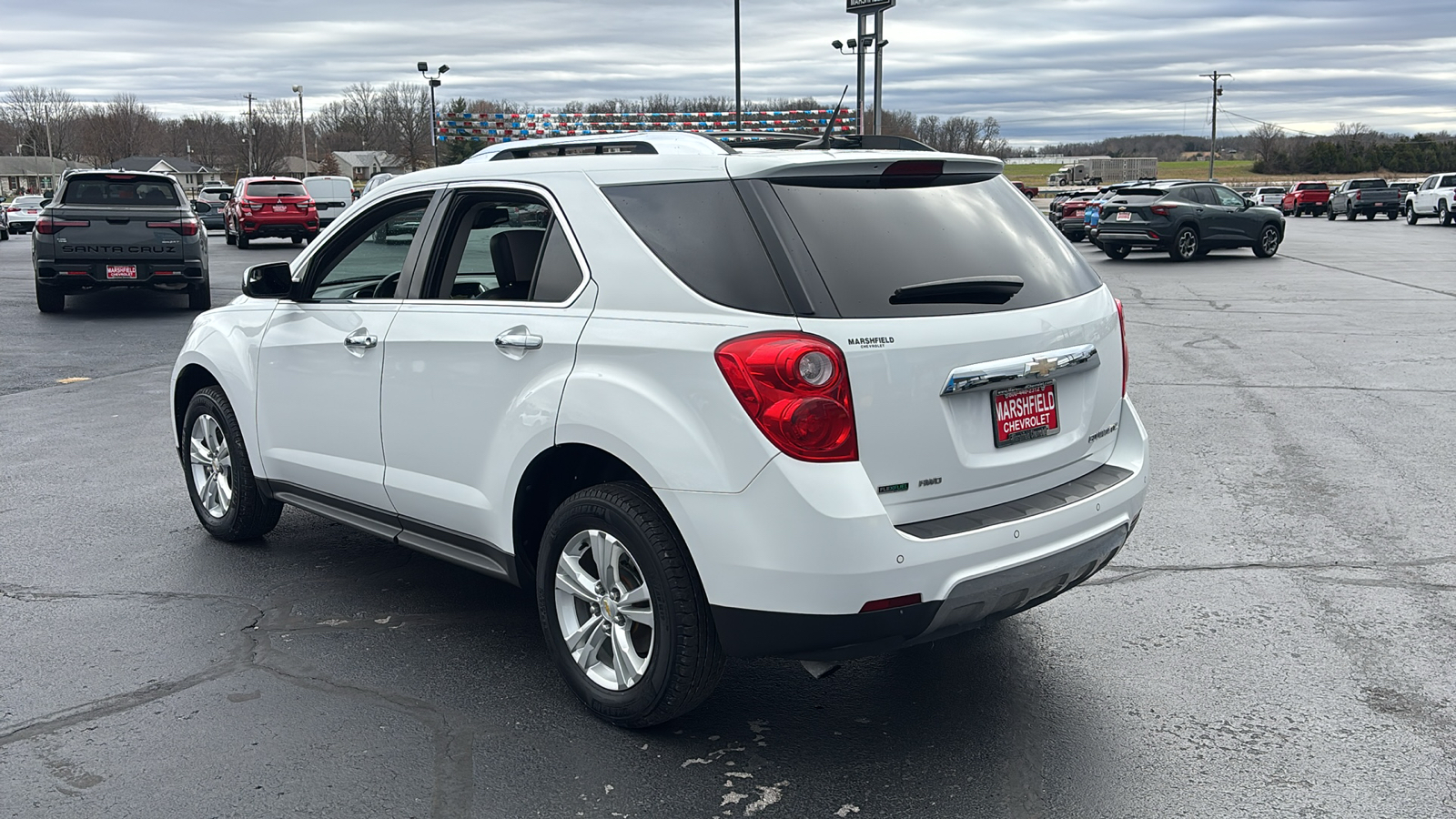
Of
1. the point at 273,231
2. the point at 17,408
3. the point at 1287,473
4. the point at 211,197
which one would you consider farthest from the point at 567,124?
the point at 1287,473

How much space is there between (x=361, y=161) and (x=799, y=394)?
5382 inches

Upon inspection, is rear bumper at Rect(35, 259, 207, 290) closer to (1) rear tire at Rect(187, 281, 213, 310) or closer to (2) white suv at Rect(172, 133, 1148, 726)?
(1) rear tire at Rect(187, 281, 213, 310)

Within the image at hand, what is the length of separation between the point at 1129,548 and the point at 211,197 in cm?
5449

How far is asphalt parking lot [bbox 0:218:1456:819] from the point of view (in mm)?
3389

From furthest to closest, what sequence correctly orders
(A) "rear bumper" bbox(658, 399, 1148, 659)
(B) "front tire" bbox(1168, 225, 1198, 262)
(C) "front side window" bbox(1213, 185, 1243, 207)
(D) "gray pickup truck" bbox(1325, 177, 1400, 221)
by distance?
(D) "gray pickup truck" bbox(1325, 177, 1400, 221) < (C) "front side window" bbox(1213, 185, 1243, 207) < (B) "front tire" bbox(1168, 225, 1198, 262) < (A) "rear bumper" bbox(658, 399, 1148, 659)

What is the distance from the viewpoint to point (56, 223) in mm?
15844

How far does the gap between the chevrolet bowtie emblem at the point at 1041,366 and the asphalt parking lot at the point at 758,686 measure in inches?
43.3

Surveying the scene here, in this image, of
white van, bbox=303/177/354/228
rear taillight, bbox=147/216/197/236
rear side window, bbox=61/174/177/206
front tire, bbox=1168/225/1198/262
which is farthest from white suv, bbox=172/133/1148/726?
white van, bbox=303/177/354/228

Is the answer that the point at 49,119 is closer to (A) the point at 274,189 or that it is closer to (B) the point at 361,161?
Answer: (B) the point at 361,161

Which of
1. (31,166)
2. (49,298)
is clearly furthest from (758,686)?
(31,166)

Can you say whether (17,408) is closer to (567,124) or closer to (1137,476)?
(1137,476)

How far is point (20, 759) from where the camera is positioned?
360cm

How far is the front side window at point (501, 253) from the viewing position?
397 centimetres

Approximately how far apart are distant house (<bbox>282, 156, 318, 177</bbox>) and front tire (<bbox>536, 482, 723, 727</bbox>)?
14327 centimetres
